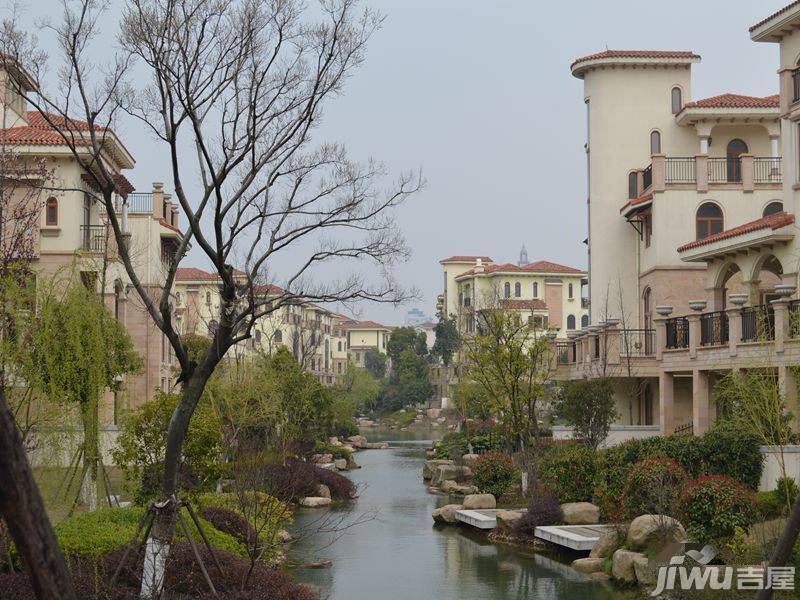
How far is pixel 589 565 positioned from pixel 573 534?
171 cm

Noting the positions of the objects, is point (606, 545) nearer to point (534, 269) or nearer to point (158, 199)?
point (158, 199)

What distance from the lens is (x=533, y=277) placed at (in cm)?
8925

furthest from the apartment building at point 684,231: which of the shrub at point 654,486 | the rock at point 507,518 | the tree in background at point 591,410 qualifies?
the rock at point 507,518

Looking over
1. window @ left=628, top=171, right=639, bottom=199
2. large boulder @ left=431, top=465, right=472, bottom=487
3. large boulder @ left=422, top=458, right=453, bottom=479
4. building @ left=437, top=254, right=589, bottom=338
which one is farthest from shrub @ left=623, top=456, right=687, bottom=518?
building @ left=437, top=254, right=589, bottom=338

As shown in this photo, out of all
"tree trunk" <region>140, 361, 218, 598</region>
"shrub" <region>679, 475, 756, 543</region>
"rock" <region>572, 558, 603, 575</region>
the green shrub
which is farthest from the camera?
the green shrub

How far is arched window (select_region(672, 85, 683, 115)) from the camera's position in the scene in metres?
40.9

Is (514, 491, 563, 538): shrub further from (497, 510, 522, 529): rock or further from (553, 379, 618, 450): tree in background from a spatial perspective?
(553, 379, 618, 450): tree in background

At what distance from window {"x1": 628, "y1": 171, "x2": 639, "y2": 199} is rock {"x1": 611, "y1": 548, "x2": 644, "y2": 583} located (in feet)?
83.4

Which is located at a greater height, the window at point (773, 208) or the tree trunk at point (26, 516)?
the window at point (773, 208)

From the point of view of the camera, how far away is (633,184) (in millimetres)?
41000

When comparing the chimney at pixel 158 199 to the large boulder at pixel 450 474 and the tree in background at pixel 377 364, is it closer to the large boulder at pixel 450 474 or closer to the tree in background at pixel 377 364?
the large boulder at pixel 450 474

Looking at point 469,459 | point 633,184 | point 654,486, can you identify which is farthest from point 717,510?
point 633,184

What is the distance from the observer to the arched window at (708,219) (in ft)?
117

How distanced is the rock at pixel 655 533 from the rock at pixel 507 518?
4.60 metres
